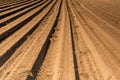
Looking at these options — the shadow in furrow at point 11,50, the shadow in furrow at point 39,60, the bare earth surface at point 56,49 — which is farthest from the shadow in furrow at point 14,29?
the shadow in furrow at point 39,60

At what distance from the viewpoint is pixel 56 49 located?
4691 millimetres

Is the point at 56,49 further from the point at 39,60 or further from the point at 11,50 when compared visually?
the point at 11,50

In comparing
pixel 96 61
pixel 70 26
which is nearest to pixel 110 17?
pixel 70 26

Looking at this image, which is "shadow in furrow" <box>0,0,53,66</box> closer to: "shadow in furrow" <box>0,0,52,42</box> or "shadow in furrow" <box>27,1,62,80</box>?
"shadow in furrow" <box>0,0,52,42</box>

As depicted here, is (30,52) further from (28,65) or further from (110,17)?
(110,17)

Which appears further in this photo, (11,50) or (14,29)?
(14,29)

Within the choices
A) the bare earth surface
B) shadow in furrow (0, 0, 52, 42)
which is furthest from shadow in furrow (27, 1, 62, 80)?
shadow in furrow (0, 0, 52, 42)

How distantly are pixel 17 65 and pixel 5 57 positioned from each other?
0.43 meters

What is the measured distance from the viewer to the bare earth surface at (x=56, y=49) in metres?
3.70

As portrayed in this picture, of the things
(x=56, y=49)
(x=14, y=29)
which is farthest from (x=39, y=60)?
(x=14, y=29)

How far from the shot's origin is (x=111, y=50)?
5.03m

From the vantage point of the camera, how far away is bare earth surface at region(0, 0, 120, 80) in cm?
370

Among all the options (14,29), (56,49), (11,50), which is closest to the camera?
(11,50)

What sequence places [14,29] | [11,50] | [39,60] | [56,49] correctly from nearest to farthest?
[39,60]
[11,50]
[56,49]
[14,29]
